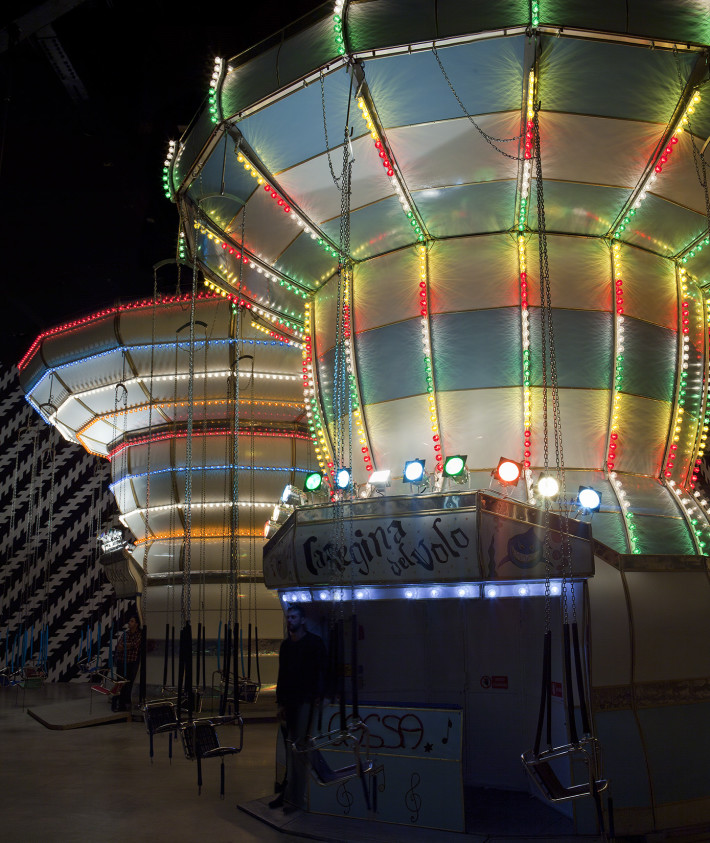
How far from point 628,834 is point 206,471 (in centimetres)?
1101

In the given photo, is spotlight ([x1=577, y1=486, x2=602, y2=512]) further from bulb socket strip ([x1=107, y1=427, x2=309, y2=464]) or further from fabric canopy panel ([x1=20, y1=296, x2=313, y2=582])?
bulb socket strip ([x1=107, y1=427, x2=309, y2=464])

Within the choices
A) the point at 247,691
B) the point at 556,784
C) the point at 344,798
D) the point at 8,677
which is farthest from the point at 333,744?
the point at 8,677

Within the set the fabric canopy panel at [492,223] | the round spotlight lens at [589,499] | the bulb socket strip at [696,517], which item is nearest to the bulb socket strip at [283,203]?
the fabric canopy panel at [492,223]

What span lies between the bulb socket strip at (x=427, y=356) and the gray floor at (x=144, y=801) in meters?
4.02

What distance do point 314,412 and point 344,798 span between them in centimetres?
519

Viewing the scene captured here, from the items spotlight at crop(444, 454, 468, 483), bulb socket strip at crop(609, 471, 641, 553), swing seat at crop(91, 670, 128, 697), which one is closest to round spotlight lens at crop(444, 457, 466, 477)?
spotlight at crop(444, 454, 468, 483)

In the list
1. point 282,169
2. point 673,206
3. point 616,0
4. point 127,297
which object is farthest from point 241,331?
point 616,0

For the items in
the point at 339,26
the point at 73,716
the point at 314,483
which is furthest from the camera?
the point at 73,716

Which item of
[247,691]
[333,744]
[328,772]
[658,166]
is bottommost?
[247,691]

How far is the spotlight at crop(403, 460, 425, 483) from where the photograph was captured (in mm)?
8328

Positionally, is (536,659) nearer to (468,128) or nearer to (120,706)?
(468,128)

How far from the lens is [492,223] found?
31.2ft

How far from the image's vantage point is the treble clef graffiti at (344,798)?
24.5 feet

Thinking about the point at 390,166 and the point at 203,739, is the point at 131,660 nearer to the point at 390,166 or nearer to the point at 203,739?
the point at 203,739
